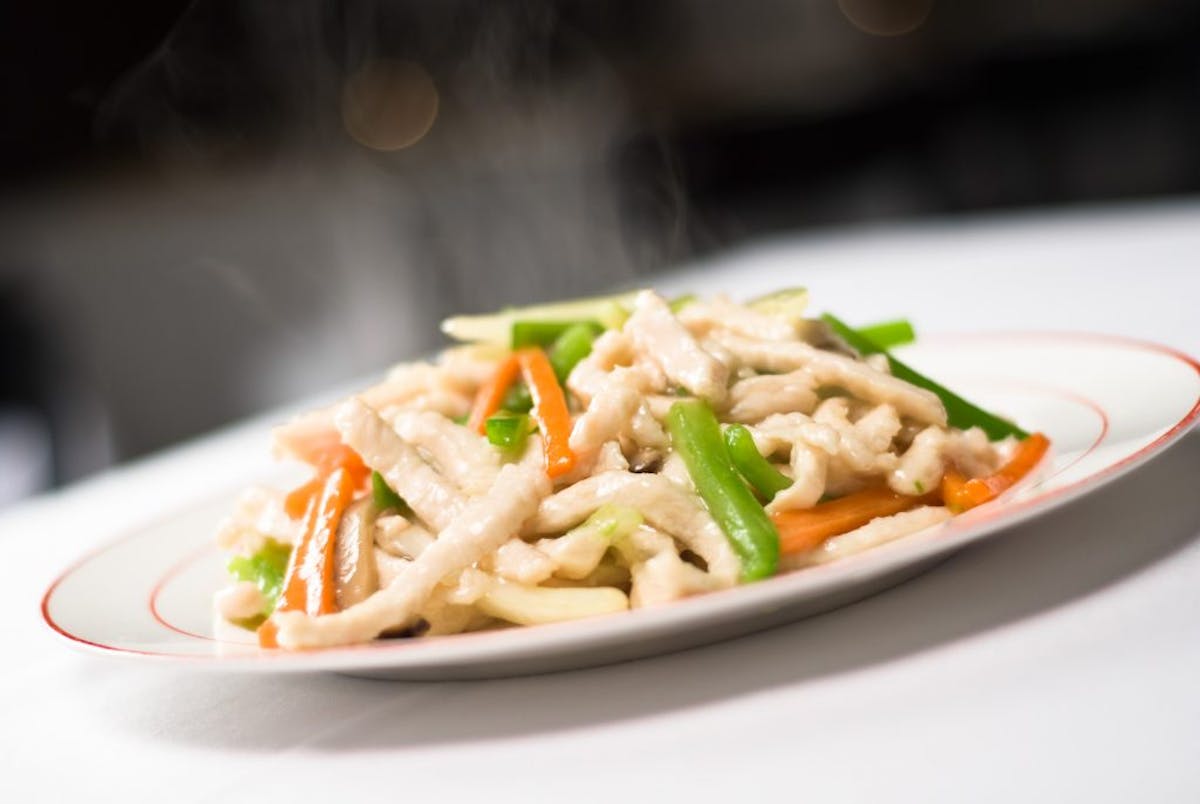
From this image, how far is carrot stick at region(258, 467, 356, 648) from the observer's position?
3.97 feet

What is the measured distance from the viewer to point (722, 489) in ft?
3.81

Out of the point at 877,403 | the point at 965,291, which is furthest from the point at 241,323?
the point at 877,403

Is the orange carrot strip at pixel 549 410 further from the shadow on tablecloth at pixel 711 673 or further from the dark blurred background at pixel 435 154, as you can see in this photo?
the dark blurred background at pixel 435 154

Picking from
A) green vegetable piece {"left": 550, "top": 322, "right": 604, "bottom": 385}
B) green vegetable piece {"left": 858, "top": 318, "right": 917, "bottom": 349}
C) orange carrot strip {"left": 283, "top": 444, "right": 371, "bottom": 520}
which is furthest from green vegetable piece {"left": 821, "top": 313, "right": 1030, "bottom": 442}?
orange carrot strip {"left": 283, "top": 444, "right": 371, "bottom": 520}

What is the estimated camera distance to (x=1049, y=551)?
46.0 inches

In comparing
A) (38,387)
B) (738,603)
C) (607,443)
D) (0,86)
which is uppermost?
(0,86)

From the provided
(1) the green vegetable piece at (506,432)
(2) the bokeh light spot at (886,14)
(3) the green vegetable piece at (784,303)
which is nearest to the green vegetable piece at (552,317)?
(3) the green vegetable piece at (784,303)

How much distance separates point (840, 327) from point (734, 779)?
0.74 metres

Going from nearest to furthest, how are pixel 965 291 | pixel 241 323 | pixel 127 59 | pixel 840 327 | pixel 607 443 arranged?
pixel 607 443
pixel 840 327
pixel 965 291
pixel 127 59
pixel 241 323

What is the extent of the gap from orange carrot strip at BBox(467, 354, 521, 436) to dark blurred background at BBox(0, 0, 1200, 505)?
3577 mm

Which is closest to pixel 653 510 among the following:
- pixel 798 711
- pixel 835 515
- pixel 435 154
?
pixel 835 515

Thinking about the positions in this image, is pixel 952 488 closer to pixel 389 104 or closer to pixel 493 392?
pixel 493 392

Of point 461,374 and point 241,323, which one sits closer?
point 461,374

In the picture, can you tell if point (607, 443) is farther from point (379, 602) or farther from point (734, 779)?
point (734, 779)
